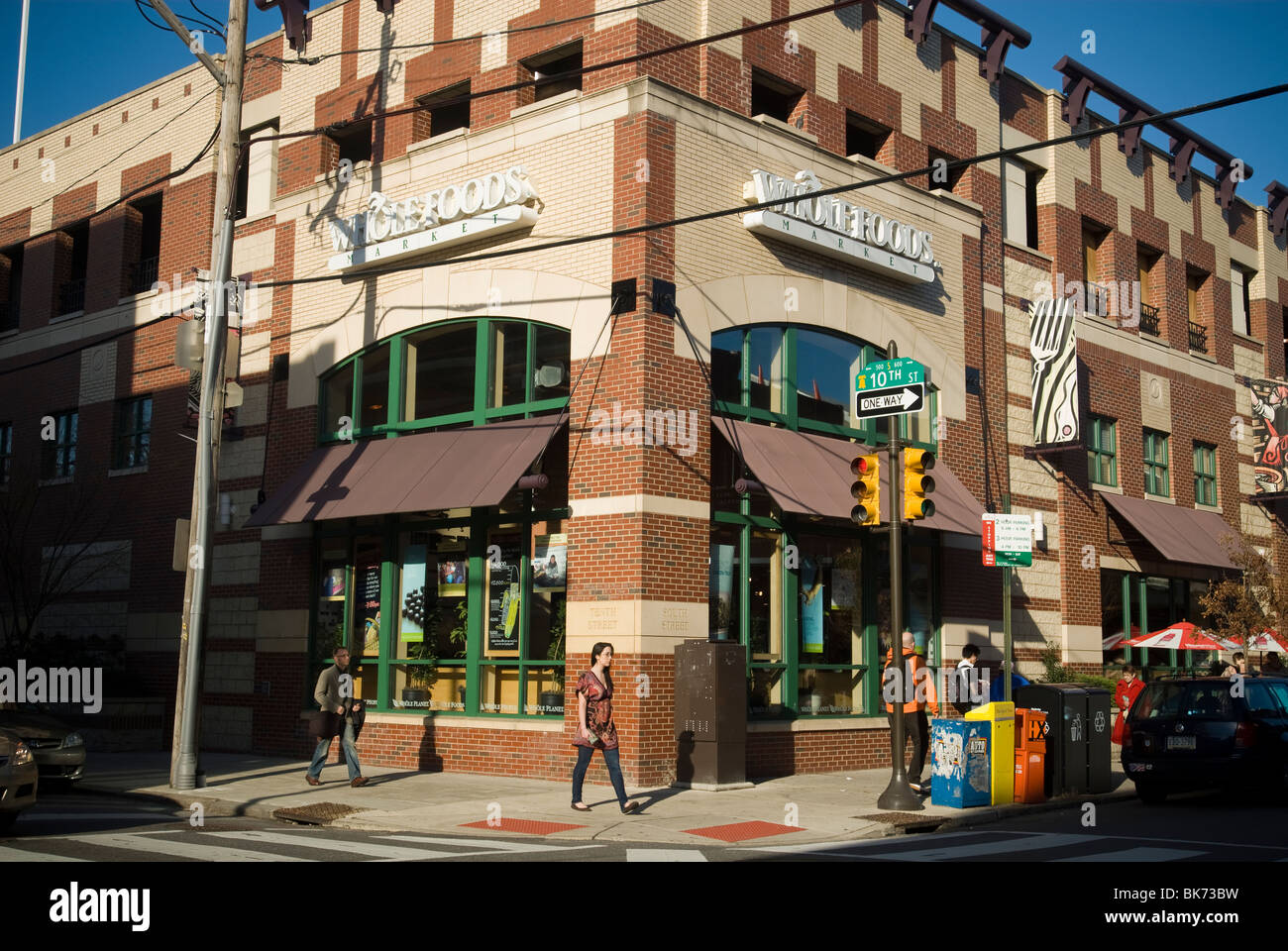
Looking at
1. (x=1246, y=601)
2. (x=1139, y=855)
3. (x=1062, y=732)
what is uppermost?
(x=1246, y=601)

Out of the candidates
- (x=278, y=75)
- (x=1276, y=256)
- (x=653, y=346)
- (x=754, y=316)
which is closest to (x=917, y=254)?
(x=754, y=316)

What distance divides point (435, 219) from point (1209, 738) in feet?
40.2

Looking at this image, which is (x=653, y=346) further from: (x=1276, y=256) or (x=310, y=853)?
(x=1276, y=256)

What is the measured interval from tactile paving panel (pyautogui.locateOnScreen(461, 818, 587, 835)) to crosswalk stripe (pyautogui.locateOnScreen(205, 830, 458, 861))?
1.60 m

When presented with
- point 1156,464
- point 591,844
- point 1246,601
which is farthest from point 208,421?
point 1246,601

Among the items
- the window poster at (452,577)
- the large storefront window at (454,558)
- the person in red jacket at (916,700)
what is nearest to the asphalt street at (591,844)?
the person in red jacket at (916,700)

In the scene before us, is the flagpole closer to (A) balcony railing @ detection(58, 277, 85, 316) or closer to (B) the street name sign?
(A) balcony railing @ detection(58, 277, 85, 316)

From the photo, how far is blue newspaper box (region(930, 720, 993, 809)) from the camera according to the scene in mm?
14172

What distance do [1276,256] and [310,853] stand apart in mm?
28999

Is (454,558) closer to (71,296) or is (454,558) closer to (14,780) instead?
(14,780)

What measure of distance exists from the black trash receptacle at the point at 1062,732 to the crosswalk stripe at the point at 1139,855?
15.0 ft

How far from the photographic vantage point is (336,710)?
15.5 m

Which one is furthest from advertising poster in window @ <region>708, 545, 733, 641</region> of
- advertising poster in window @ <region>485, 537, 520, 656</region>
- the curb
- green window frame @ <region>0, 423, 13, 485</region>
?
green window frame @ <region>0, 423, 13, 485</region>
